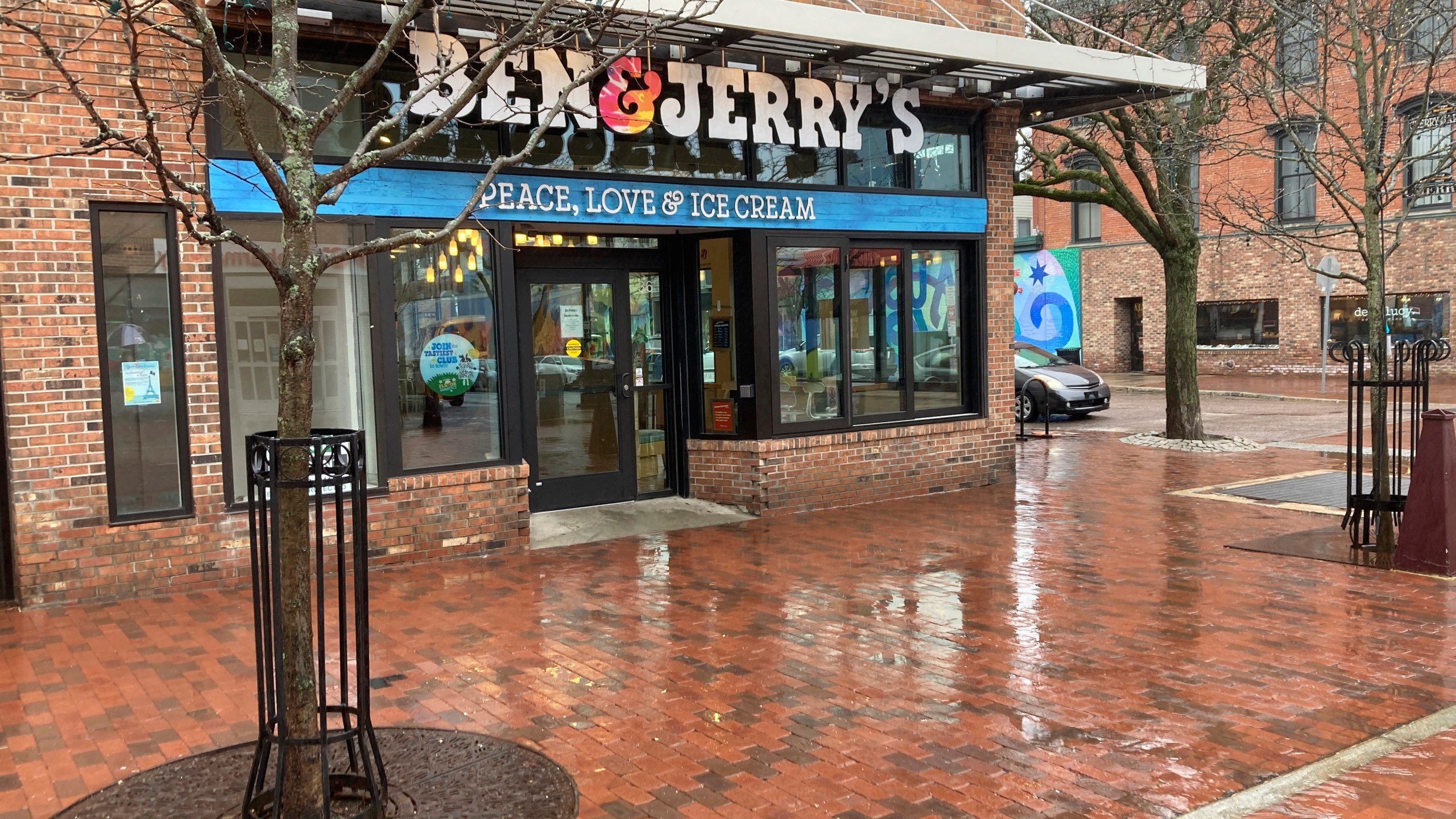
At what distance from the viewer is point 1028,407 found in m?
19.4

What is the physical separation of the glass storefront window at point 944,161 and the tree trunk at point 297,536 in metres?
7.78

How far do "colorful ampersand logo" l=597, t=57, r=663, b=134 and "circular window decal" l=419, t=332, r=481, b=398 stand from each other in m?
2.06

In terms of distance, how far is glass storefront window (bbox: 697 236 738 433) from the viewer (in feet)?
33.1

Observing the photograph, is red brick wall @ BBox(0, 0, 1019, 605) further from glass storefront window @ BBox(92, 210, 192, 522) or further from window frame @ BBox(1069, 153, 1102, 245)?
window frame @ BBox(1069, 153, 1102, 245)

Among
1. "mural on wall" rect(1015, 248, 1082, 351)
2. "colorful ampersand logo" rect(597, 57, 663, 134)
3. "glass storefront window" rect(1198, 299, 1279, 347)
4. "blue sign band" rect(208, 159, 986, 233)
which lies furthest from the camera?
"mural on wall" rect(1015, 248, 1082, 351)

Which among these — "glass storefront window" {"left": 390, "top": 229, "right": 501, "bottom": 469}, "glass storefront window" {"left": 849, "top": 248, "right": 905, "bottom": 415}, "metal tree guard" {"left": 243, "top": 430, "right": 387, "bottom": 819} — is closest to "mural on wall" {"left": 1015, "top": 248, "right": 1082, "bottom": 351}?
"glass storefront window" {"left": 849, "top": 248, "right": 905, "bottom": 415}

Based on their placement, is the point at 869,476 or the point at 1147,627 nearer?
the point at 1147,627

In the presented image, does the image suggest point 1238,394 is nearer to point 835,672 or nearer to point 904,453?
point 904,453

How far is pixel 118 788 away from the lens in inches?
162

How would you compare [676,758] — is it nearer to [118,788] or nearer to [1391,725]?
[118,788]

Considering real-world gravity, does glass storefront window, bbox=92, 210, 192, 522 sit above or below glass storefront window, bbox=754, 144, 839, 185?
below

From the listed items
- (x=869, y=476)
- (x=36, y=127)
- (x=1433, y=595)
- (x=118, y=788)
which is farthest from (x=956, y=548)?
(x=36, y=127)

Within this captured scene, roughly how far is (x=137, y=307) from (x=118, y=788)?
399cm

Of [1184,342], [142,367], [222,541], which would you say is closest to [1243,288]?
[1184,342]
